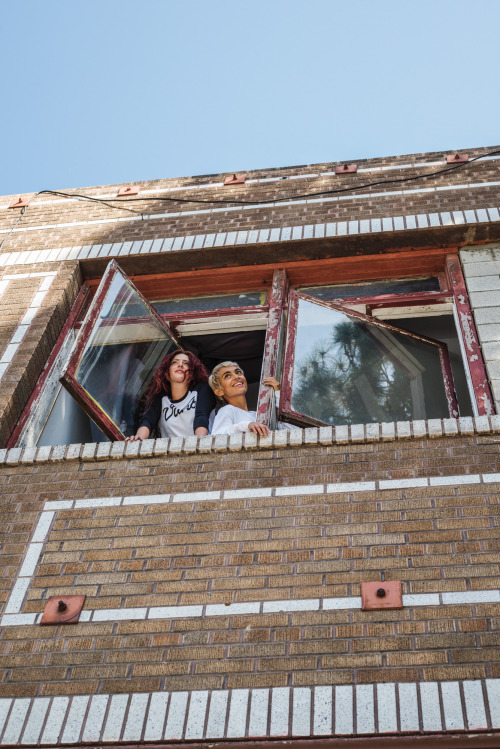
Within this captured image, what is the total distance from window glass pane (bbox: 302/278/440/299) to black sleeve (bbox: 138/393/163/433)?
162 cm

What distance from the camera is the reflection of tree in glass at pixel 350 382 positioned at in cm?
582

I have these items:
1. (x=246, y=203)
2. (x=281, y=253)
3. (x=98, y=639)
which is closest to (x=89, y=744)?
Answer: (x=98, y=639)

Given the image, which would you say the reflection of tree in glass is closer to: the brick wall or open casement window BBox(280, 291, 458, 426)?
open casement window BBox(280, 291, 458, 426)

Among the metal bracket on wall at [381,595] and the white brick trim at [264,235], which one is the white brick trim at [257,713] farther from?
the white brick trim at [264,235]

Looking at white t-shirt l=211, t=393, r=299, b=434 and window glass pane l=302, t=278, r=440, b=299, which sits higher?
window glass pane l=302, t=278, r=440, b=299

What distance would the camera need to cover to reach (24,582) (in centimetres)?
465

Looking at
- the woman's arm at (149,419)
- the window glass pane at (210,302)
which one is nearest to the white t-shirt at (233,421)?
the woman's arm at (149,419)

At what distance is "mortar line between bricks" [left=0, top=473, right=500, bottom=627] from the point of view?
13.6ft

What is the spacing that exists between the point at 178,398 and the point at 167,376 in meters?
0.25

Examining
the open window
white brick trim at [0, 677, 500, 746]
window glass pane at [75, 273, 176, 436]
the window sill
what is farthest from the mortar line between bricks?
window glass pane at [75, 273, 176, 436]

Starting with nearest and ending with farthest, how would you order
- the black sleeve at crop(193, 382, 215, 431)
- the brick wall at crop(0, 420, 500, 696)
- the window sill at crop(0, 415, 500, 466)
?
the brick wall at crop(0, 420, 500, 696)
the window sill at crop(0, 415, 500, 466)
the black sleeve at crop(193, 382, 215, 431)

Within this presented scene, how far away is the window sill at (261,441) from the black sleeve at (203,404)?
3.01 ft

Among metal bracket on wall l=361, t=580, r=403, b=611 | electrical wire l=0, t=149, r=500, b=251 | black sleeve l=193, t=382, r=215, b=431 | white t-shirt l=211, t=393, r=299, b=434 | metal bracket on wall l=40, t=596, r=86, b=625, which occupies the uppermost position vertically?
electrical wire l=0, t=149, r=500, b=251

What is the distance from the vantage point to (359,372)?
619cm
